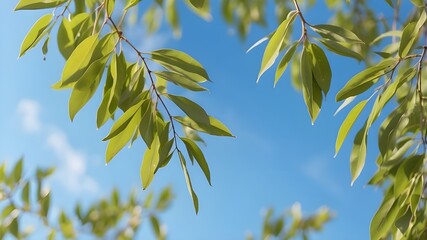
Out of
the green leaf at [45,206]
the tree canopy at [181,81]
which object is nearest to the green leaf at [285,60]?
the tree canopy at [181,81]

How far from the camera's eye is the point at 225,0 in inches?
87.0

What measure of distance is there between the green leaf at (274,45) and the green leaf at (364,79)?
0.12 meters

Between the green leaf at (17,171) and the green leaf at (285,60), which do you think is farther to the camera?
the green leaf at (17,171)

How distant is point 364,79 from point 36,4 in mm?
452

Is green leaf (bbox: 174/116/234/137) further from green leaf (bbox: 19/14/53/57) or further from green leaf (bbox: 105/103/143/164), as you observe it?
green leaf (bbox: 19/14/53/57)

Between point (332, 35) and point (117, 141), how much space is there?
12.1 inches

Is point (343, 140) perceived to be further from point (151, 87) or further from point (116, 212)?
point (116, 212)

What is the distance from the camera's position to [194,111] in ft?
2.61

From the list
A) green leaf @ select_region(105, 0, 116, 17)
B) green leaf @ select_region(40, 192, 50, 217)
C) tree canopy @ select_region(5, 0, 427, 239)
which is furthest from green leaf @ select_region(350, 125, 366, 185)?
green leaf @ select_region(40, 192, 50, 217)

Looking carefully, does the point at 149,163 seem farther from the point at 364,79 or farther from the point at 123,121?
the point at 364,79

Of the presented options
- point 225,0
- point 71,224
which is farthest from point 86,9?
point 225,0

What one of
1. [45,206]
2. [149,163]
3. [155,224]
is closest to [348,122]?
[149,163]

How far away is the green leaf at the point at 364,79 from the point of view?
2.83ft

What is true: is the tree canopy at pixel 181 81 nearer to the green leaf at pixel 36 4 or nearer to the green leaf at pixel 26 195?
the green leaf at pixel 36 4
